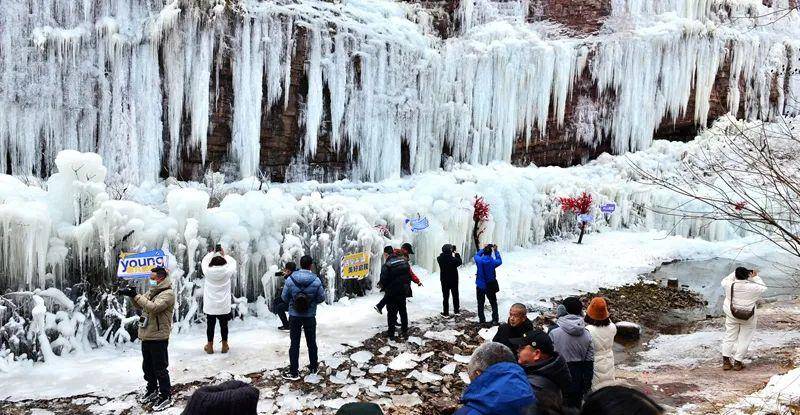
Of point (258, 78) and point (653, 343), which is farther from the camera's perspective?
point (258, 78)

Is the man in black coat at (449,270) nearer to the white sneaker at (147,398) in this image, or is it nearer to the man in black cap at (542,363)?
the white sneaker at (147,398)

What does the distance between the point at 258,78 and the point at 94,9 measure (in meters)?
4.54

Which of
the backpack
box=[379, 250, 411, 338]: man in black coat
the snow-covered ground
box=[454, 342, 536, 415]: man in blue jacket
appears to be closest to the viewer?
box=[454, 342, 536, 415]: man in blue jacket

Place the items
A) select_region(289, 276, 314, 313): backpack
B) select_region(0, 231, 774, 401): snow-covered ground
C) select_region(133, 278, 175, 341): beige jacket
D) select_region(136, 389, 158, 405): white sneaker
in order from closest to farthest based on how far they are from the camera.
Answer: select_region(133, 278, 175, 341): beige jacket → select_region(136, 389, 158, 405): white sneaker → select_region(0, 231, 774, 401): snow-covered ground → select_region(289, 276, 314, 313): backpack

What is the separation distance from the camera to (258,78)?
50.1 feet

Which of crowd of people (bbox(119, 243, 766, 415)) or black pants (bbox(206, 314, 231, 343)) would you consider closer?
crowd of people (bbox(119, 243, 766, 415))

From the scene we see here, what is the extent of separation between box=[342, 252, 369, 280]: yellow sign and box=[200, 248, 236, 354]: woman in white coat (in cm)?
243

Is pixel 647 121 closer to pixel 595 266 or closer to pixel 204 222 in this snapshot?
pixel 595 266

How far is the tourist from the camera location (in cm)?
165

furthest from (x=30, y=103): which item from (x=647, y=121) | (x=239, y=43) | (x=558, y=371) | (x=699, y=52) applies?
(x=699, y=52)

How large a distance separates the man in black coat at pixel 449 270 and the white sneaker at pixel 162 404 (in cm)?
462

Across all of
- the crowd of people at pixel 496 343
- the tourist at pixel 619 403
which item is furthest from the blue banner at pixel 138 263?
the tourist at pixel 619 403

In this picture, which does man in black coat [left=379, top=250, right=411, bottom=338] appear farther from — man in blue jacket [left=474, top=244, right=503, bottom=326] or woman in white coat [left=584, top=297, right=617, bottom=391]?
woman in white coat [left=584, top=297, right=617, bottom=391]

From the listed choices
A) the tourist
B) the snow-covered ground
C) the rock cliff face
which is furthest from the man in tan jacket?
the rock cliff face
